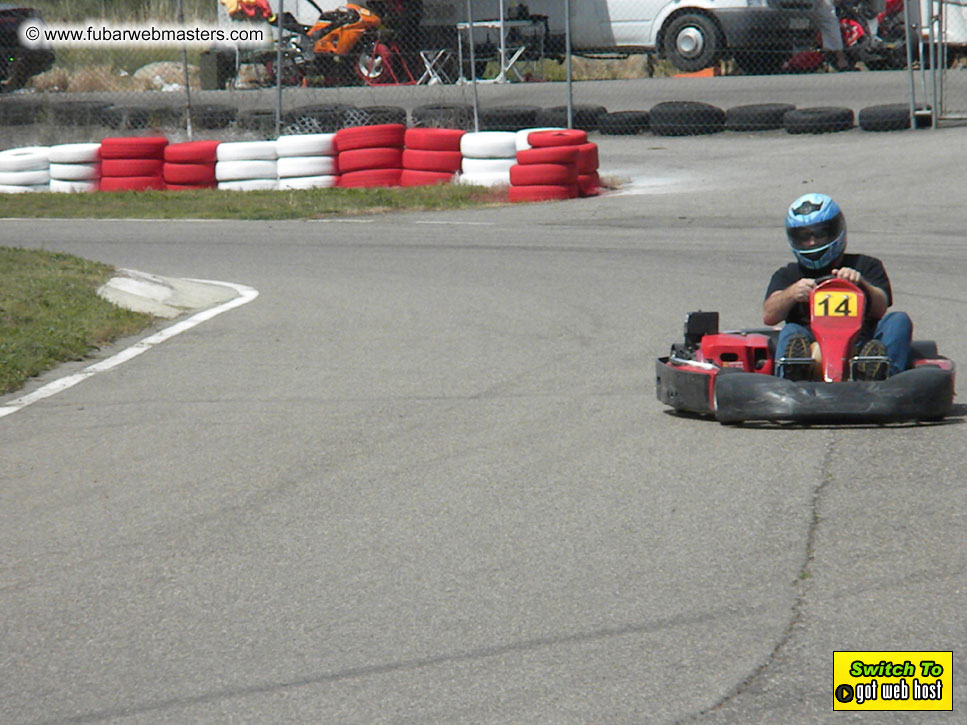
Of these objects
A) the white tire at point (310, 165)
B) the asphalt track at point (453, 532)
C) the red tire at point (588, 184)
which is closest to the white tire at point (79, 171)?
the white tire at point (310, 165)

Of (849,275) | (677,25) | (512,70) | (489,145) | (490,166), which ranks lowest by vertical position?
(849,275)

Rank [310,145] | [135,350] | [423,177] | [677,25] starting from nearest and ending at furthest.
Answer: [135,350] → [423,177] → [310,145] → [677,25]

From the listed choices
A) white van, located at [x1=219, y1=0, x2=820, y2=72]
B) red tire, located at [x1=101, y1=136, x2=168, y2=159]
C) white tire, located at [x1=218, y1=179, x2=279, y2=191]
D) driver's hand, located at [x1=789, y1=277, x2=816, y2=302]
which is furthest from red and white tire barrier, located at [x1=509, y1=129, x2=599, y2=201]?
driver's hand, located at [x1=789, y1=277, x2=816, y2=302]

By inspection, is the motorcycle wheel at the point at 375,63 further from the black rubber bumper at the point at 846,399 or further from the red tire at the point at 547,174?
the black rubber bumper at the point at 846,399

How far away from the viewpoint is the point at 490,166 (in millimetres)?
17609

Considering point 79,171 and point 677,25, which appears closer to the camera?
point 79,171

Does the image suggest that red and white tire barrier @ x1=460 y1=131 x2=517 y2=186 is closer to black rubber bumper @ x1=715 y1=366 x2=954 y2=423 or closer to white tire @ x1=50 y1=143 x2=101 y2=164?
white tire @ x1=50 y1=143 x2=101 y2=164

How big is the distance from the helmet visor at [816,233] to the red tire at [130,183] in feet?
45.6

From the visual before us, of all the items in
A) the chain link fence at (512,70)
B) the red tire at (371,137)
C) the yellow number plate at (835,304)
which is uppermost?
the chain link fence at (512,70)

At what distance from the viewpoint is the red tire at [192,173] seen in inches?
741

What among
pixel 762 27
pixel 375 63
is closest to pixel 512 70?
pixel 375 63

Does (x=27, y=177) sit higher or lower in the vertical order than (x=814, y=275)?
higher

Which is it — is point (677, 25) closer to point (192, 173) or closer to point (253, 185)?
point (253, 185)

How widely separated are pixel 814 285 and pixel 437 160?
12079 millimetres
